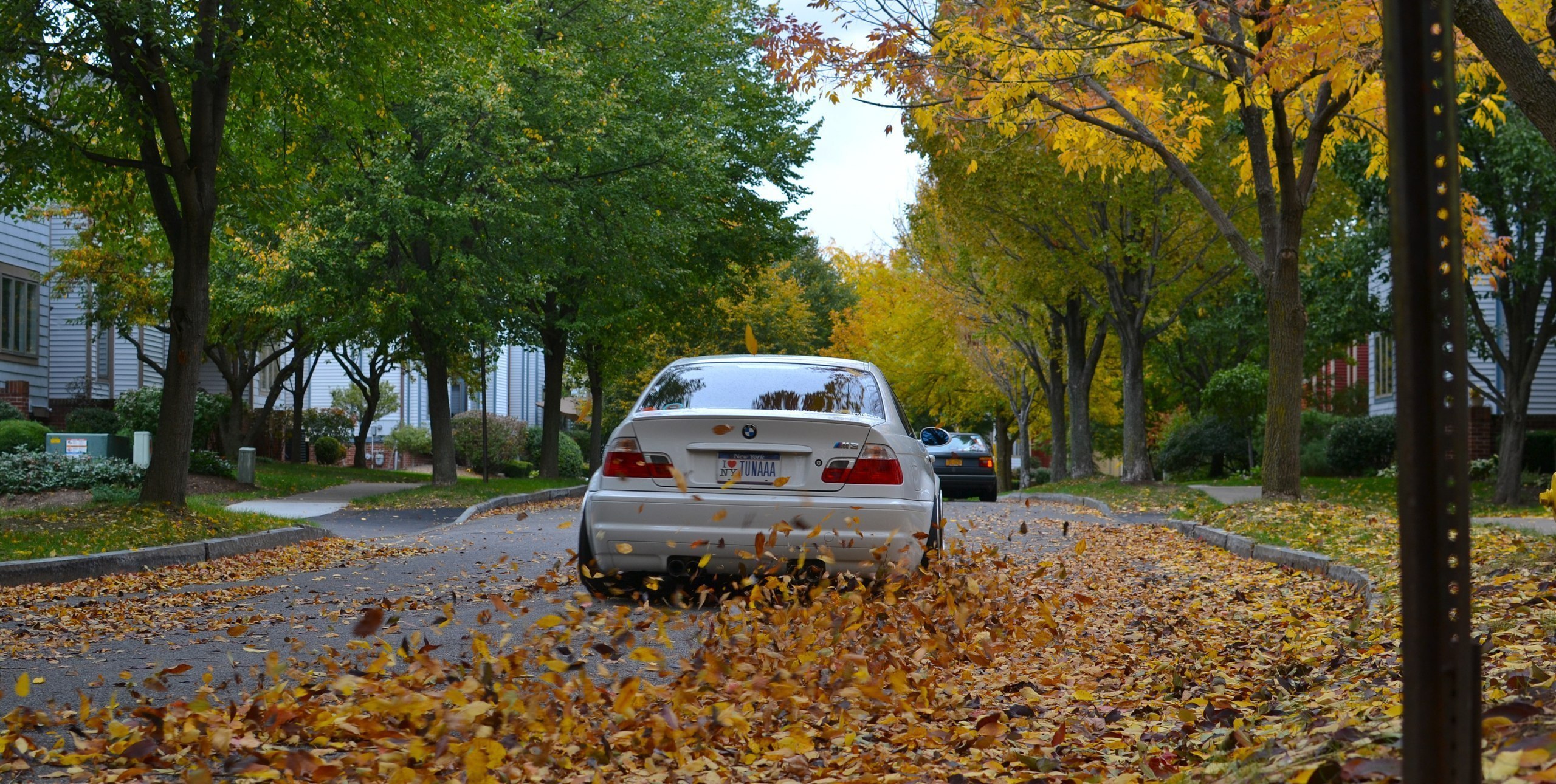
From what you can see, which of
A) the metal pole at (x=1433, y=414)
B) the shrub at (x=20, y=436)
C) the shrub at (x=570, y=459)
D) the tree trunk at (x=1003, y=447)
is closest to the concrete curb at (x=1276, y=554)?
the metal pole at (x=1433, y=414)

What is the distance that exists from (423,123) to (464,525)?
7989 millimetres

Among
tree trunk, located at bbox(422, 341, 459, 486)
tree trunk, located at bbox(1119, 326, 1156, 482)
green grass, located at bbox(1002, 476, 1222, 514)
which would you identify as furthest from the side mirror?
tree trunk, located at bbox(1119, 326, 1156, 482)

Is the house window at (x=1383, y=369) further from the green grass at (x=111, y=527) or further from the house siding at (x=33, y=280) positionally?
the house siding at (x=33, y=280)

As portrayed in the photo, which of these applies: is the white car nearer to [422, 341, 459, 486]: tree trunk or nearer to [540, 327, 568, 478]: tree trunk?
[422, 341, 459, 486]: tree trunk

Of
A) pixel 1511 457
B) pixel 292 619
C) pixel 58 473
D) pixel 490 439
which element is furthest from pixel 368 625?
pixel 490 439

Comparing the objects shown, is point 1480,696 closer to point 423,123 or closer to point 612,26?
point 423,123

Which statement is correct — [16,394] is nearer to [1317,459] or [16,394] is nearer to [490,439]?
[490,439]

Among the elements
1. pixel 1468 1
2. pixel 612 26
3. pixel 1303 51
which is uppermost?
pixel 612 26

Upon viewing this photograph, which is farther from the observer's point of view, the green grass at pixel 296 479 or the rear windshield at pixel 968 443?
the rear windshield at pixel 968 443

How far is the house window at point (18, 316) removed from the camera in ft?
93.3

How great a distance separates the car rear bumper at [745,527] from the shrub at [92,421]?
24.7 m

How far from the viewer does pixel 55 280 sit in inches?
1182

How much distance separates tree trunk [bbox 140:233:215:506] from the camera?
1378cm

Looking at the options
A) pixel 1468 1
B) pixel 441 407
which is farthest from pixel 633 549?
pixel 441 407
